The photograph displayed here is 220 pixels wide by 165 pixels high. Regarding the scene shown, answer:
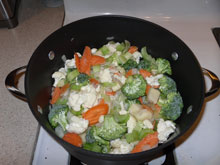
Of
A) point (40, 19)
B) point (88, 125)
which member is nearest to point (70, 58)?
point (88, 125)

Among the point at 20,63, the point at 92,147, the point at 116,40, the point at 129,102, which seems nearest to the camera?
the point at 92,147

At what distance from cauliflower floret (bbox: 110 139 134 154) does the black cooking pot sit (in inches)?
4.8

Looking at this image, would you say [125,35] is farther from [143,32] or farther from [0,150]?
[0,150]

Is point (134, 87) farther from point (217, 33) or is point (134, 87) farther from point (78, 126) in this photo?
point (217, 33)

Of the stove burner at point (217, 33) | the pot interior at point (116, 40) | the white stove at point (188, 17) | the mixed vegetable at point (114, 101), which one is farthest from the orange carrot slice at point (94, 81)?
the stove burner at point (217, 33)

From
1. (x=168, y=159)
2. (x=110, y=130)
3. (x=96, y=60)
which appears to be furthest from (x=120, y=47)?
(x=168, y=159)

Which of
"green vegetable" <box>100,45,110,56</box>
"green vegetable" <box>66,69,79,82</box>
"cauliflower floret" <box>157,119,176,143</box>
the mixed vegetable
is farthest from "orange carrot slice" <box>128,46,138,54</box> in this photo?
"cauliflower floret" <box>157,119,176,143</box>

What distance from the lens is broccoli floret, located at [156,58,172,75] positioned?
3.48 feet

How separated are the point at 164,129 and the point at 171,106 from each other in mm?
116

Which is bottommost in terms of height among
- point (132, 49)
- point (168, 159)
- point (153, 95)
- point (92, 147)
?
point (168, 159)

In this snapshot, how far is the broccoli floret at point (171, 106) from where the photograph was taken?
930mm

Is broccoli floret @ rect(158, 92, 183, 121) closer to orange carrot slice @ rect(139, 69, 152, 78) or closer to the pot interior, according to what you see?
the pot interior

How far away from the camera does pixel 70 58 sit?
1.18 m

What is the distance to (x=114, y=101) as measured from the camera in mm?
991
